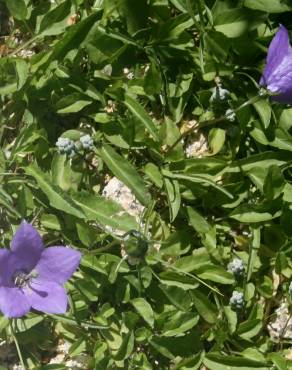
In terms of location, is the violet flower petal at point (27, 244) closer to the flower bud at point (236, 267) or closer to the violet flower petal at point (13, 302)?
the violet flower petal at point (13, 302)

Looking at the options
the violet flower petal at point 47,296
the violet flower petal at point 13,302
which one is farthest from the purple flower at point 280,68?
the violet flower petal at point 13,302

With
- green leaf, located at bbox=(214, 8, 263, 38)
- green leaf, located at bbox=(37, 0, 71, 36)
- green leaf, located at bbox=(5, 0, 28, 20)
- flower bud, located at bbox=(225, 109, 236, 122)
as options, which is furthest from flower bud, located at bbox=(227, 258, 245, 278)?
green leaf, located at bbox=(5, 0, 28, 20)

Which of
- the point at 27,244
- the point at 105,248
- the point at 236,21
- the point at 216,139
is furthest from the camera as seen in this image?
the point at 216,139

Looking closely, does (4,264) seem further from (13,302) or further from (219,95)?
(219,95)

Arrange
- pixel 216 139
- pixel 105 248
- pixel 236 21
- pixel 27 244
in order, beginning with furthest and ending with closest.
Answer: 1. pixel 216 139
2. pixel 236 21
3. pixel 105 248
4. pixel 27 244

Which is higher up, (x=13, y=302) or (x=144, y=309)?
(x=13, y=302)

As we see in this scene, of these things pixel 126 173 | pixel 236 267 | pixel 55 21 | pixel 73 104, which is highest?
pixel 55 21

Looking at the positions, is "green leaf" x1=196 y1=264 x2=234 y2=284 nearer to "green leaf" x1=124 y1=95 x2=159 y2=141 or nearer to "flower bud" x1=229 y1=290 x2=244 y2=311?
"flower bud" x1=229 y1=290 x2=244 y2=311

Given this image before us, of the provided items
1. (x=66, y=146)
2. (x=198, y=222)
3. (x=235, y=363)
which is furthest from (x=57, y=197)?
(x=235, y=363)
